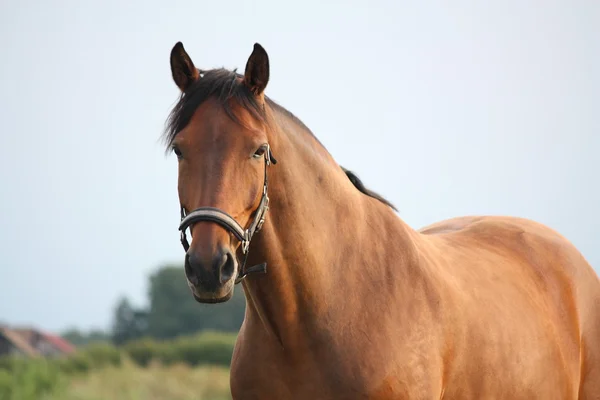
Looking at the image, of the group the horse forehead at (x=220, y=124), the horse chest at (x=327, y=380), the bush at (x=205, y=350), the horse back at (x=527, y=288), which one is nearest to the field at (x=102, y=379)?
the bush at (x=205, y=350)

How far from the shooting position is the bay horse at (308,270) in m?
3.34

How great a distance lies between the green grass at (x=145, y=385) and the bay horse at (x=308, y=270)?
912 cm

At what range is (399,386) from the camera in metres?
3.64

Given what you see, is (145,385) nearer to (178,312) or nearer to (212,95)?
(212,95)

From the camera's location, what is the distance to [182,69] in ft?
12.1

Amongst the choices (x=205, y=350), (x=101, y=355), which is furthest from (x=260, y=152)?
(x=205, y=350)

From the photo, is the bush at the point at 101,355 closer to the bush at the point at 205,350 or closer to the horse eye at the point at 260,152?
the bush at the point at 205,350

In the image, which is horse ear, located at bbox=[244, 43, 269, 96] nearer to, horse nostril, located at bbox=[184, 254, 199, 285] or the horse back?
horse nostril, located at bbox=[184, 254, 199, 285]

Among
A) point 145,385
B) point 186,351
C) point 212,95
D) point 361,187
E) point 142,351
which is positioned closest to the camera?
point 212,95

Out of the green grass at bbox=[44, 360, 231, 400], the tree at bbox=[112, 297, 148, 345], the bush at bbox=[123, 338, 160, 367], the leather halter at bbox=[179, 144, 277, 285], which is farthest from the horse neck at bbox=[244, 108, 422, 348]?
the tree at bbox=[112, 297, 148, 345]

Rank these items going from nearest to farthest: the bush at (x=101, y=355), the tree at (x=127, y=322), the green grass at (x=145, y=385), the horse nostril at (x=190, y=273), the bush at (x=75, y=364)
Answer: the horse nostril at (x=190, y=273) < the green grass at (x=145, y=385) < the bush at (x=75, y=364) < the bush at (x=101, y=355) < the tree at (x=127, y=322)

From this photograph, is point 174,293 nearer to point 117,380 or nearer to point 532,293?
point 117,380

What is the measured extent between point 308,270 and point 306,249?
0.10 m

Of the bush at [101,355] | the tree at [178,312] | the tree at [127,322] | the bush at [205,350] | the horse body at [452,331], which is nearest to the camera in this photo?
the horse body at [452,331]
